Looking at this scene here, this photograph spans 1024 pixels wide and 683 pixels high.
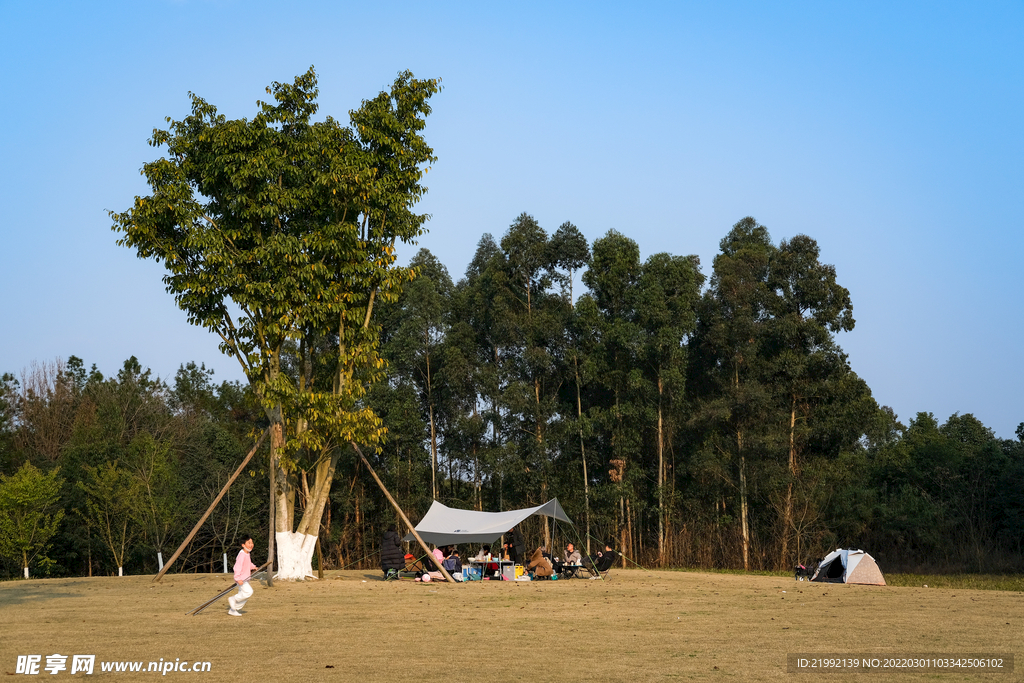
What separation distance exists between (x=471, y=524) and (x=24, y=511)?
51.6 ft

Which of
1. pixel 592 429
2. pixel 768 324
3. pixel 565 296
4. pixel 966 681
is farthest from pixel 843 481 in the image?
pixel 966 681

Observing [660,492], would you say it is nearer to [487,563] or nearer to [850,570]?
[487,563]

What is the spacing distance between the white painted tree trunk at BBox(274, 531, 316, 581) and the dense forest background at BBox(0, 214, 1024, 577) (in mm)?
9491

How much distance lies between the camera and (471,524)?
24.6 m

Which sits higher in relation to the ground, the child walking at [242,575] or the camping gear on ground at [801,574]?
the child walking at [242,575]

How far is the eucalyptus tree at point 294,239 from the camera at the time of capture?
21.2m

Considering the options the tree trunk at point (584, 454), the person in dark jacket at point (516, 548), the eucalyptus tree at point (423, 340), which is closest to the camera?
the person in dark jacket at point (516, 548)

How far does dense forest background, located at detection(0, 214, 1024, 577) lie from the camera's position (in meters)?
30.5

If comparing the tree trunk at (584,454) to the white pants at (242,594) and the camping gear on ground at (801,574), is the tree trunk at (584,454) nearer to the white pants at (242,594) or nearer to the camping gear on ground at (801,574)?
the camping gear on ground at (801,574)

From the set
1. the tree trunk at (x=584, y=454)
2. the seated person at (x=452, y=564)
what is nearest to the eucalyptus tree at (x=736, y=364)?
the tree trunk at (x=584, y=454)

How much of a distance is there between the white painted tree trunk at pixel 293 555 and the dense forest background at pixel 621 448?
9.49 m

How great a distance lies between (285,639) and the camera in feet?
33.9

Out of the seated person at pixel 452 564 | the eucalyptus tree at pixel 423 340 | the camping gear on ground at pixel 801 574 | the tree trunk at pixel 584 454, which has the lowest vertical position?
the camping gear on ground at pixel 801 574

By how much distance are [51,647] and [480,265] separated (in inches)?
1132
